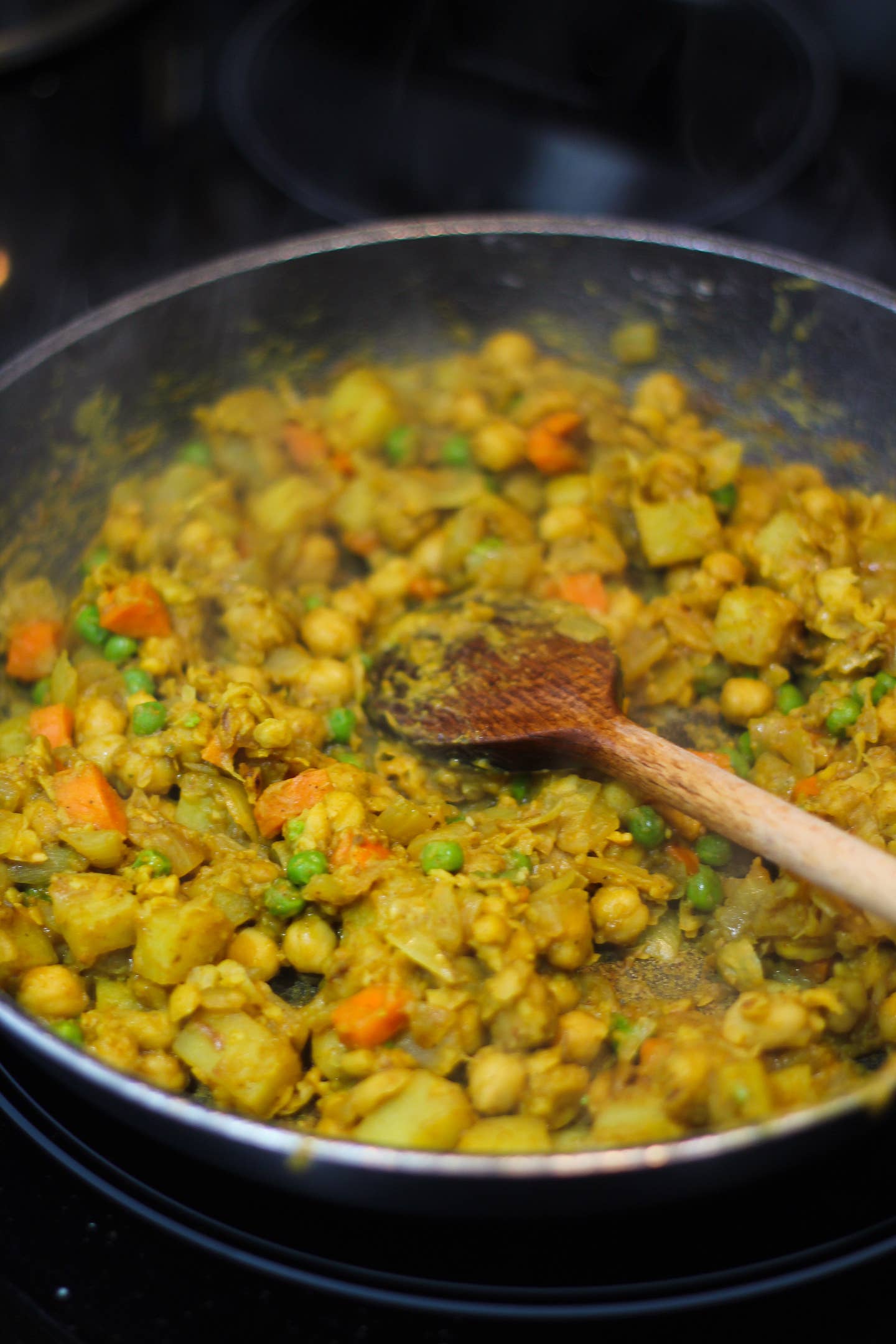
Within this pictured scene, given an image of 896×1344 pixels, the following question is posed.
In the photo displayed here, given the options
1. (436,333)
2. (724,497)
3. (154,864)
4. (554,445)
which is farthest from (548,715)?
(436,333)

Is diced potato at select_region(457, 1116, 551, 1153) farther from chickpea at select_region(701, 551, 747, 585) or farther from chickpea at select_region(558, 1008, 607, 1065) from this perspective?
chickpea at select_region(701, 551, 747, 585)

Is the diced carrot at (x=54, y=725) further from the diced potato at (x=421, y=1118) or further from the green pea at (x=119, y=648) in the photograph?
the diced potato at (x=421, y=1118)

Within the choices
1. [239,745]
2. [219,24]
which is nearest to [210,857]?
[239,745]

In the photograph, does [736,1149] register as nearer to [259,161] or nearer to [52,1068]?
[52,1068]

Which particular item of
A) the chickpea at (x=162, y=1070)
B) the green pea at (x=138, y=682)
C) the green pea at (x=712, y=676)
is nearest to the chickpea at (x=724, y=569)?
the green pea at (x=712, y=676)

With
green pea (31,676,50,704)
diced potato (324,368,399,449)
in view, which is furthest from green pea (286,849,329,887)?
diced potato (324,368,399,449)
